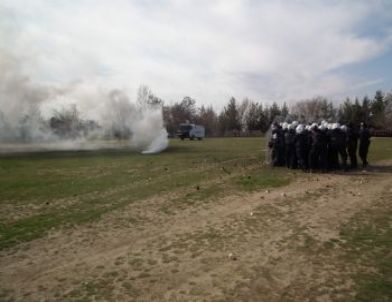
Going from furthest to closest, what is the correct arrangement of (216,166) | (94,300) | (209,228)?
(216,166)
(209,228)
(94,300)

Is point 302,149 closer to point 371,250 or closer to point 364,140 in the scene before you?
point 364,140

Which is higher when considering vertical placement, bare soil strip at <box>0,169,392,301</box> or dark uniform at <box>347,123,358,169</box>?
dark uniform at <box>347,123,358,169</box>

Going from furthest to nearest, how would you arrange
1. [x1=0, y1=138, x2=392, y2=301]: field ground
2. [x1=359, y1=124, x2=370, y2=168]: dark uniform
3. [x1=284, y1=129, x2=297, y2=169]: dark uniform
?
1. [x1=359, y1=124, x2=370, y2=168]: dark uniform
2. [x1=284, y1=129, x2=297, y2=169]: dark uniform
3. [x1=0, y1=138, x2=392, y2=301]: field ground

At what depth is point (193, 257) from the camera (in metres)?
7.88

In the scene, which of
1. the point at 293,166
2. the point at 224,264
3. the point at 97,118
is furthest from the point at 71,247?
the point at 97,118

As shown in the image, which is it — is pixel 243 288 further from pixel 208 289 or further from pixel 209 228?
pixel 209 228

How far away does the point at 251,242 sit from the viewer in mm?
8797

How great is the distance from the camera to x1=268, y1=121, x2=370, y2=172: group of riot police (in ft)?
66.2

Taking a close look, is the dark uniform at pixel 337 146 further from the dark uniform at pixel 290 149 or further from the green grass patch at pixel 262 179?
the green grass patch at pixel 262 179

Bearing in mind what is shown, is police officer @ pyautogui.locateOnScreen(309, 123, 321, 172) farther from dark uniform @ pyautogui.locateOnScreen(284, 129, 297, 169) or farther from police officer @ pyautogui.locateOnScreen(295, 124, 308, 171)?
dark uniform @ pyautogui.locateOnScreen(284, 129, 297, 169)

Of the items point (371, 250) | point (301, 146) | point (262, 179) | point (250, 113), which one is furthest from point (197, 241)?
point (250, 113)

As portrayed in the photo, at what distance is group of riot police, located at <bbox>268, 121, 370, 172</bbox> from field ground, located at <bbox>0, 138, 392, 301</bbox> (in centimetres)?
324

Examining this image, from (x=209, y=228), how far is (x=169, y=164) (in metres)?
14.4

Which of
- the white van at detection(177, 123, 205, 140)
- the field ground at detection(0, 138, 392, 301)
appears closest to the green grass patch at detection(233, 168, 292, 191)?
the field ground at detection(0, 138, 392, 301)
